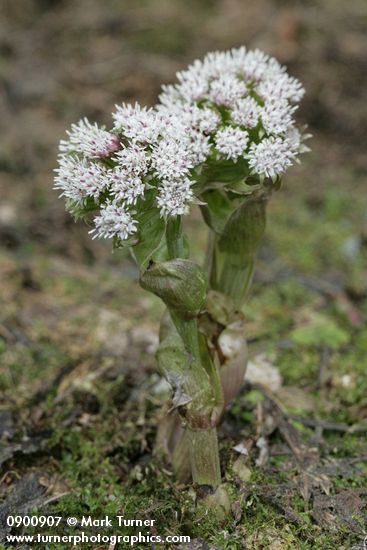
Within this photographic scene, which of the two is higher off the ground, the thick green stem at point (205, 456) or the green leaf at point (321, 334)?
the green leaf at point (321, 334)

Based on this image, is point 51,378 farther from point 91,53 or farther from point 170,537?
point 91,53

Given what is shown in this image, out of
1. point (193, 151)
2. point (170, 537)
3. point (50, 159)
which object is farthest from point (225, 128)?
point (50, 159)

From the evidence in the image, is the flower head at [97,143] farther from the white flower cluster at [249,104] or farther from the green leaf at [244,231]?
the green leaf at [244,231]

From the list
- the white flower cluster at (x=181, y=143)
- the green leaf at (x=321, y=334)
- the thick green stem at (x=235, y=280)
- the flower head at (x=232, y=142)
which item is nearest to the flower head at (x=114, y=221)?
the white flower cluster at (x=181, y=143)

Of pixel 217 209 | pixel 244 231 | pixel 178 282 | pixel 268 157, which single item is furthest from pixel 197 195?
pixel 178 282

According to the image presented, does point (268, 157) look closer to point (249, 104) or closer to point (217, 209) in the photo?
point (249, 104)

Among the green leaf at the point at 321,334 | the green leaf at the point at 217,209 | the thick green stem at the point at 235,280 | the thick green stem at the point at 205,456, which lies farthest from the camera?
the green leaf at the point at 321,334

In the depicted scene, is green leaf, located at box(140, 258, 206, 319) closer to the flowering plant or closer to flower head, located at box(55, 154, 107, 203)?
the flowering plant
